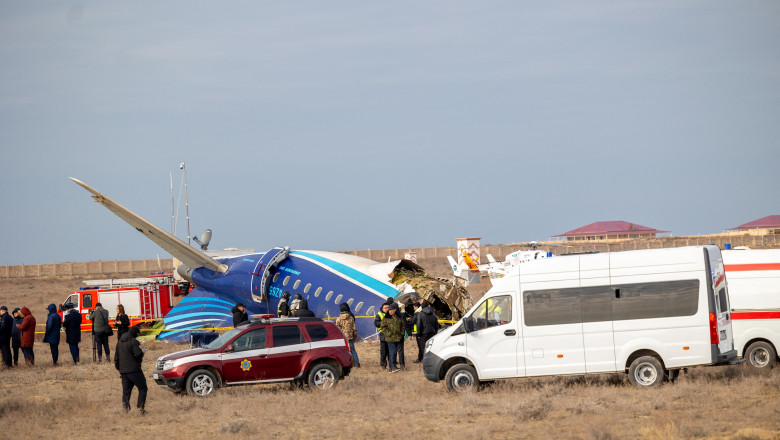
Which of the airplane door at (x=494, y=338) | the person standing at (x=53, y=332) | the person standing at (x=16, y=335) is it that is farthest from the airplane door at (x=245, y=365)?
the person standing at (x=16, y=335)

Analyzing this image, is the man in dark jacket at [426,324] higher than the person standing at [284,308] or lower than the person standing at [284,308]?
lower

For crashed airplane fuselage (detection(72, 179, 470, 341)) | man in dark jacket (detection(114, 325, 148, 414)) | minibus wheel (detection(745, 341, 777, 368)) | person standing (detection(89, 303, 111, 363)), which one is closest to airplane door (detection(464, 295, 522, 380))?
minibus wheel (detection(745, 341, 777, 368))

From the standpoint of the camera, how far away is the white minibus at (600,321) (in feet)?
53.5

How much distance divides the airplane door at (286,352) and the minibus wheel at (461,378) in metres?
3.36

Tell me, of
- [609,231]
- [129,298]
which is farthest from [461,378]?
[609,231]

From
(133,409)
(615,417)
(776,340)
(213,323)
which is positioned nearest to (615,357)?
(615,417)

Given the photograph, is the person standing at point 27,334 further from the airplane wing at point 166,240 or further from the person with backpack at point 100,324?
the airplane wing at point 166,240

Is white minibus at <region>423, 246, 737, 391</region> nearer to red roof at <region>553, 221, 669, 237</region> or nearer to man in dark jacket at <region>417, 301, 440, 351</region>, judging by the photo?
man in dark jacket at <region>417, 301, 440, 351</region>

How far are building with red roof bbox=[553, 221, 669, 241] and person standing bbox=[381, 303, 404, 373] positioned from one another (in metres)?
131

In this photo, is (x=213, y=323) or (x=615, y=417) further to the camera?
(x=213, y=323)

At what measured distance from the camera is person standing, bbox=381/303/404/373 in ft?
72.7

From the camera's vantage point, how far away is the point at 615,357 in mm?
16688

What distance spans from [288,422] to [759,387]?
8.61m

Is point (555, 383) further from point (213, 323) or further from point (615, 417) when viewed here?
point (213, 323)
